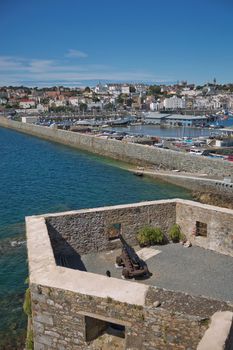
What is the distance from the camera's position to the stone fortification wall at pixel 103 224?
11.0m

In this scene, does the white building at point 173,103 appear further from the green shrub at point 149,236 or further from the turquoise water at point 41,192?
the green shrub at point 149,236

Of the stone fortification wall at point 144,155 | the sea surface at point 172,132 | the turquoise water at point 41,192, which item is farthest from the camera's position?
the sea surface at point 172,132

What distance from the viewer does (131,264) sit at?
1034 cm

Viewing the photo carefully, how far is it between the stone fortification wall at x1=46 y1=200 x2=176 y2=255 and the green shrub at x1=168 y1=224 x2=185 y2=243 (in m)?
0.16

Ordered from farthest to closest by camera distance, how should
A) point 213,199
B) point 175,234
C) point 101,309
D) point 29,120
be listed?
point 29,120
point 213,199
point 175,234
point 101,309

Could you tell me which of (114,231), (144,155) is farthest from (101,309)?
(144,155)

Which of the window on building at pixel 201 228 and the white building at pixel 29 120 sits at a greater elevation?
the white building at pixel 29 120

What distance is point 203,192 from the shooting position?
30359 millimetres

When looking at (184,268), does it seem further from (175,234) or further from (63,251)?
(63,251)

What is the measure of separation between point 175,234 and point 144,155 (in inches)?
1282

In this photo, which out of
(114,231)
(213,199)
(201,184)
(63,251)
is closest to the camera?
(63,251)

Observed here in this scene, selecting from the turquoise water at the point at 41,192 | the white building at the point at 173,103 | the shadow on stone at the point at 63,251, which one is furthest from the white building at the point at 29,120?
the shadow on stone at the point at 63,251

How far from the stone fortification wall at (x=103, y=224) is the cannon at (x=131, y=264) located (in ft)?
3.58

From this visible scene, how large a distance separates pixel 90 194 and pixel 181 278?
19059 mm
